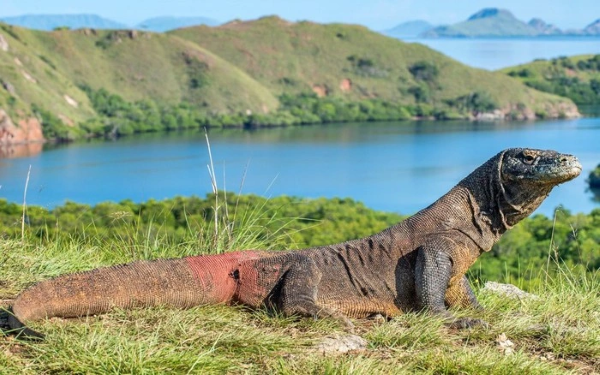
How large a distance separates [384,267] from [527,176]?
96cm

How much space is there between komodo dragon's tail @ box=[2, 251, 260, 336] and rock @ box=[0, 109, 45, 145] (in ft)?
319

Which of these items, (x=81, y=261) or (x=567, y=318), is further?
(x=81, y=261)

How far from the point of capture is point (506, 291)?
6180mm

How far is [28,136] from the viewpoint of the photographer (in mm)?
106875

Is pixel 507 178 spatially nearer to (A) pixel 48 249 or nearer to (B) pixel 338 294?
(B) pixel 338 294

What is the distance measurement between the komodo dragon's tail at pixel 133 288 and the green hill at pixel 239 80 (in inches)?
4304

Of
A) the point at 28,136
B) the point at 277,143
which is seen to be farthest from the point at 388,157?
the point at 28,136

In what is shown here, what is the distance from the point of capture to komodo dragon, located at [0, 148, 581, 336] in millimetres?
4875

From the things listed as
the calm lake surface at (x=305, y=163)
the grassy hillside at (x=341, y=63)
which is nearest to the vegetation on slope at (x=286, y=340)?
the calm lake surface at (x=305, y=163)

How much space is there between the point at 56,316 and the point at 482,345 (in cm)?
213

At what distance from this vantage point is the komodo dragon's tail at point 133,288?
14.5ft

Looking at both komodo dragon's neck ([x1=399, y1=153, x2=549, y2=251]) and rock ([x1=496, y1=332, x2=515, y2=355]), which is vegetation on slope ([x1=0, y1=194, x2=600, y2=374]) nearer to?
rock ([x1=496, y1=332, x2=515, y2=355])

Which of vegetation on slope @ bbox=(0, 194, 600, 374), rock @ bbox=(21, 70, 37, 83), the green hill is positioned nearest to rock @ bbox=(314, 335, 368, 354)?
vegetation on slope @ bbox=(0, 194, 600, 374)

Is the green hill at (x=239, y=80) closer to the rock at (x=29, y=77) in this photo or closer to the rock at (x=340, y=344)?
the rock at (x=29, y=77)
